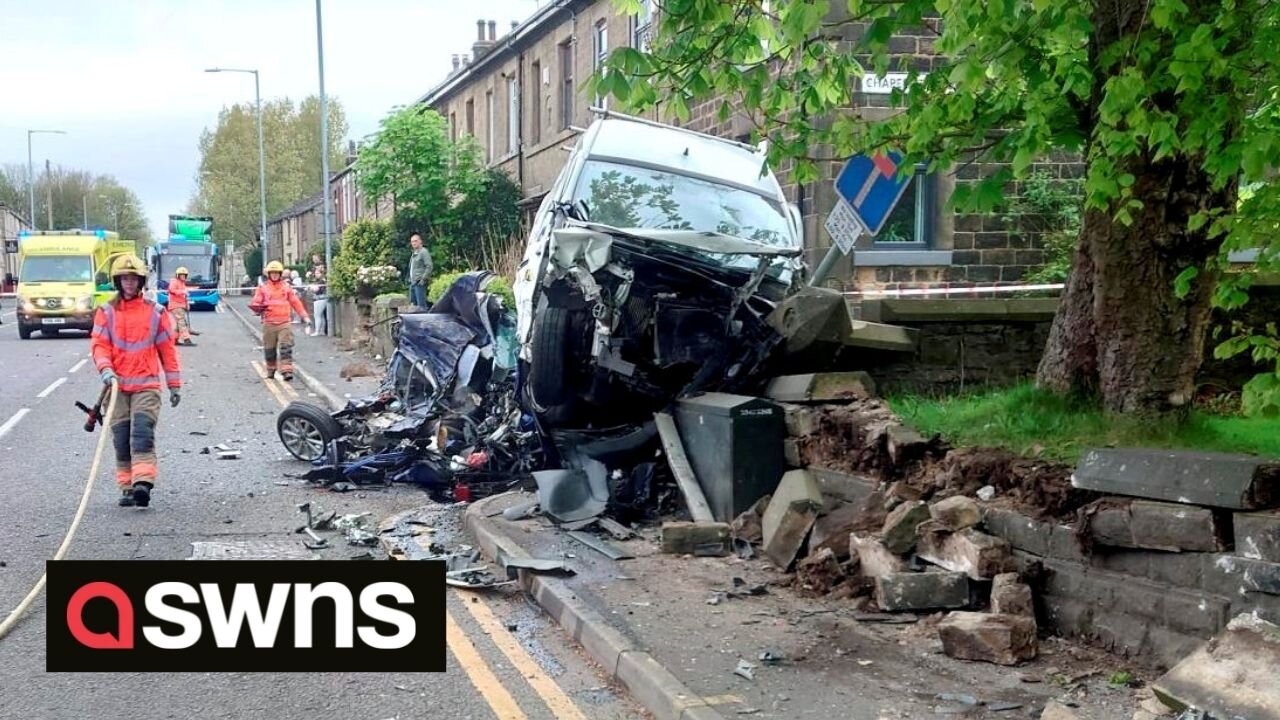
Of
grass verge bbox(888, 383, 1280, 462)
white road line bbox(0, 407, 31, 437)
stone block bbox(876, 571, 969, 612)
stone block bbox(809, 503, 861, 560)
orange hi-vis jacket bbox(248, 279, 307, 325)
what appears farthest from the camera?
orange hi-vis jacket bbox(248, 279, 307, 325)

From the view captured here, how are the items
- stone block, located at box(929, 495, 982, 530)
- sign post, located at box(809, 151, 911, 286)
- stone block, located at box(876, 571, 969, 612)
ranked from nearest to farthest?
stone block, located at box(876, 571, 969, 612) < stone block, located at box(929, 495, 982, 530) < sign post, located at box(809, 151, 911, 286)

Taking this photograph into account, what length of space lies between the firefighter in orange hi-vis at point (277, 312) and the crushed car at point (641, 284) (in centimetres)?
976

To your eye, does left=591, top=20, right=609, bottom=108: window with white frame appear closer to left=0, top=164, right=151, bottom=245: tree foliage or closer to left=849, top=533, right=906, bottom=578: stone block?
left=849, top=533, right=906, bottom=578: stone block

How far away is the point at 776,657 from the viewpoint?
5.55 meters

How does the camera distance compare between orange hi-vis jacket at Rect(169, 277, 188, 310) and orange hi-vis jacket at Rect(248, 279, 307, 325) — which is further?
orange hi-vis jacket at Rect(169, 277, 188, 310)

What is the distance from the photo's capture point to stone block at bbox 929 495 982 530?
20.0 feet

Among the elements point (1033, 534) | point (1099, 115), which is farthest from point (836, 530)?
point (1099, 115)

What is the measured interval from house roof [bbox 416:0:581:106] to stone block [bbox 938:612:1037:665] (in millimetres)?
21180

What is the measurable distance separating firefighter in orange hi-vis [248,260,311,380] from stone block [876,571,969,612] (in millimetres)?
14573

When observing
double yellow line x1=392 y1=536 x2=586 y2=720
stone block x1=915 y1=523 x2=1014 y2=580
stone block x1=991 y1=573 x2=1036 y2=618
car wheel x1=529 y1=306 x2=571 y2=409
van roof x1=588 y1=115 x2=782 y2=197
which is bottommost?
Result: double yellow line x1=392 y1=536 x2=586 y2=720

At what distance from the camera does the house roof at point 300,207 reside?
68.4 meters

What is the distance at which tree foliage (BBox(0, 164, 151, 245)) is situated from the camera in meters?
102

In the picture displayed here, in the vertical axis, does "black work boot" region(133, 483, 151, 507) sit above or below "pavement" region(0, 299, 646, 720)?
above

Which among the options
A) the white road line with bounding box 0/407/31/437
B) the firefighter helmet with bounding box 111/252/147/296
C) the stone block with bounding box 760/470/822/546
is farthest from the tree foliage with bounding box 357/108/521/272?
the stone block with bounding box 760/470/822/546
